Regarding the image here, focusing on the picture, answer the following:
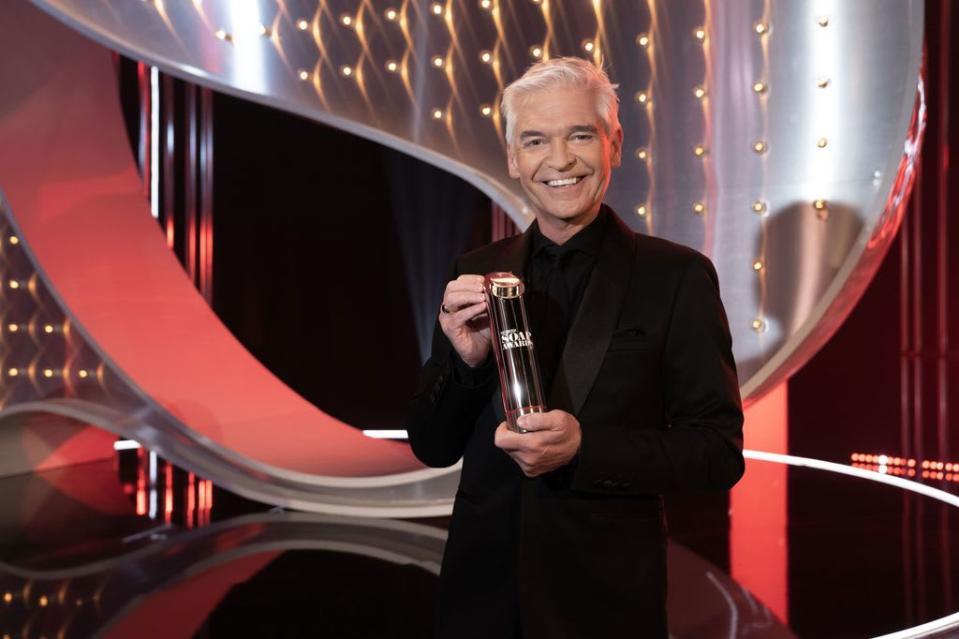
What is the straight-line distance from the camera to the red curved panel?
383 centimetres

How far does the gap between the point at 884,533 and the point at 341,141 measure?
5008mm

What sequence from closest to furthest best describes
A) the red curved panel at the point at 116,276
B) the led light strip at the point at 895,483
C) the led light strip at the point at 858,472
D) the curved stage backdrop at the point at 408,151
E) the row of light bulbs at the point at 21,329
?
the led light strip at the point at 895,483
the curved stage backdrop at the point at 408,151
the red curved panel at the point at 116,276
the led light strip at the point at 858,472
the row of light bulbs at the point at 21,329

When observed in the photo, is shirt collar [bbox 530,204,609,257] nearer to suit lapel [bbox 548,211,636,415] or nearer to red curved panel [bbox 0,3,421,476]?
suit lapel [bbox 548,211,636,415]

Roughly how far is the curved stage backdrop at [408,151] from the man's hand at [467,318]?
184 centimetres

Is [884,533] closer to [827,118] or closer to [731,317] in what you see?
[731,317]

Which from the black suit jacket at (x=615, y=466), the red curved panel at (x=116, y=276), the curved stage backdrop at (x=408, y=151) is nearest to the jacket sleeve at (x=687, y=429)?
the black suit jacket at (x=615, y=466)

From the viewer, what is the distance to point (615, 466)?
1.07 metres

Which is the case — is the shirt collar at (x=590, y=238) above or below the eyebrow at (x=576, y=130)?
below

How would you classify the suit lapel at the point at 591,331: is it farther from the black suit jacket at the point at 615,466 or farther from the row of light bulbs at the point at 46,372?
the row of light bulbs at the point at 46,372

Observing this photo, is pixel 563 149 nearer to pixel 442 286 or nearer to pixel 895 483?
pixel 442 286

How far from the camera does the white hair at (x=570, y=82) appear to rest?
111 centimetres

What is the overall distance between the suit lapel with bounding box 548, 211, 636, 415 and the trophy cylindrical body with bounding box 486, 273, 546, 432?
0.15m

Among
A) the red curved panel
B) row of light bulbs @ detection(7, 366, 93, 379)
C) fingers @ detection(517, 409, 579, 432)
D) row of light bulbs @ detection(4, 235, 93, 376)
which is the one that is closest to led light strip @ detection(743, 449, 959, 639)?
fingers @ detection(517, 409, 579, 432)

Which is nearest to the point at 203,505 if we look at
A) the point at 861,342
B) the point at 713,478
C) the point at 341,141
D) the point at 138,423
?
the point at 138,423
